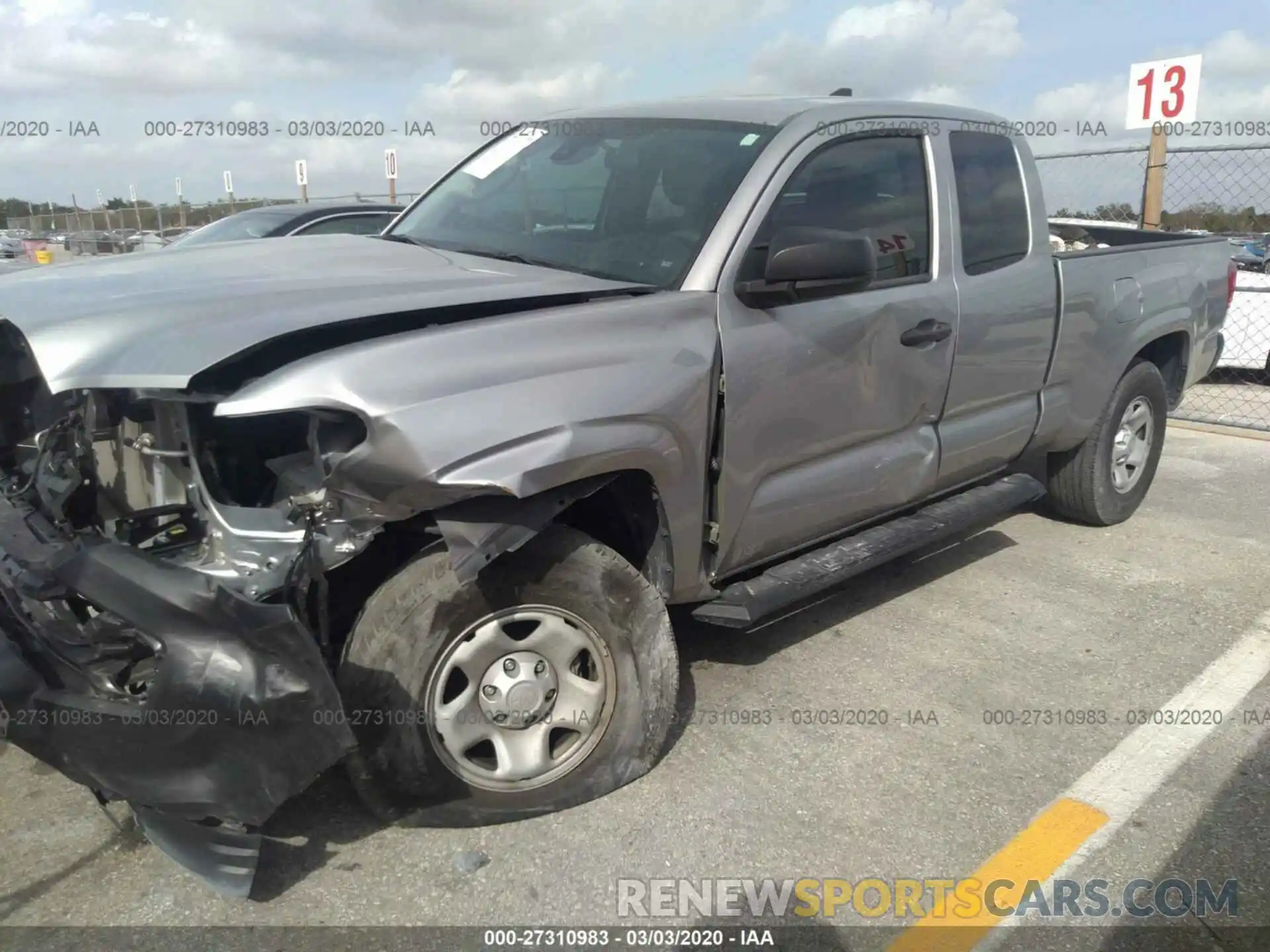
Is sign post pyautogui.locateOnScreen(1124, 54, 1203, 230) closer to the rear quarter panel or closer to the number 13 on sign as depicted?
the number 13 on sign

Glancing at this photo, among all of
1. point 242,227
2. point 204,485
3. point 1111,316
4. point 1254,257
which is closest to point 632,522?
point 204,485

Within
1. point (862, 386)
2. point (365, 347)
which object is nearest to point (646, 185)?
point (862, 386)

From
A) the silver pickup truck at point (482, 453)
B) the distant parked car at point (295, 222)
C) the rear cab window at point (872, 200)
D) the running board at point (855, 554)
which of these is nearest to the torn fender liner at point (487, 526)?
the silver pickup truck at point (482, 453)

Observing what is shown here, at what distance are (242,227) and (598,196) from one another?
542 centimetres

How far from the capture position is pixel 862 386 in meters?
3.44

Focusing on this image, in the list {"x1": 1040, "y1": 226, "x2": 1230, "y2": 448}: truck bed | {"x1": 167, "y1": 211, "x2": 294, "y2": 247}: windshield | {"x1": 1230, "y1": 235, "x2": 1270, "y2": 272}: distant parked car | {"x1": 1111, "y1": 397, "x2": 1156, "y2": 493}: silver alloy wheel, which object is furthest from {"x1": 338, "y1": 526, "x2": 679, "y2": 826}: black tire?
{"x1": 1230, "y1": 235, "x2": 1270, "y2": 272}: distant parked car

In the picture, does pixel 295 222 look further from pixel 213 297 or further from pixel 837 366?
pixel 837 366

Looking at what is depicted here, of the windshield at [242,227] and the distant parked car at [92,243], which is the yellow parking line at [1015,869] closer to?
the windshield at [242,227]

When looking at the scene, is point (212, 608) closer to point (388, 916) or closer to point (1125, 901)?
point (388, 916)

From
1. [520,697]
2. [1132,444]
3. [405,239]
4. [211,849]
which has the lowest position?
[211,849]

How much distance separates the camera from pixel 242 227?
313 inches

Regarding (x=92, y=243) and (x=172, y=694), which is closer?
(x=172, y=694)

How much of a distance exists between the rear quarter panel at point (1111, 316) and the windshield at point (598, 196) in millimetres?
1886

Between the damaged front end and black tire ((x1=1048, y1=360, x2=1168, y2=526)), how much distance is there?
4.01m
